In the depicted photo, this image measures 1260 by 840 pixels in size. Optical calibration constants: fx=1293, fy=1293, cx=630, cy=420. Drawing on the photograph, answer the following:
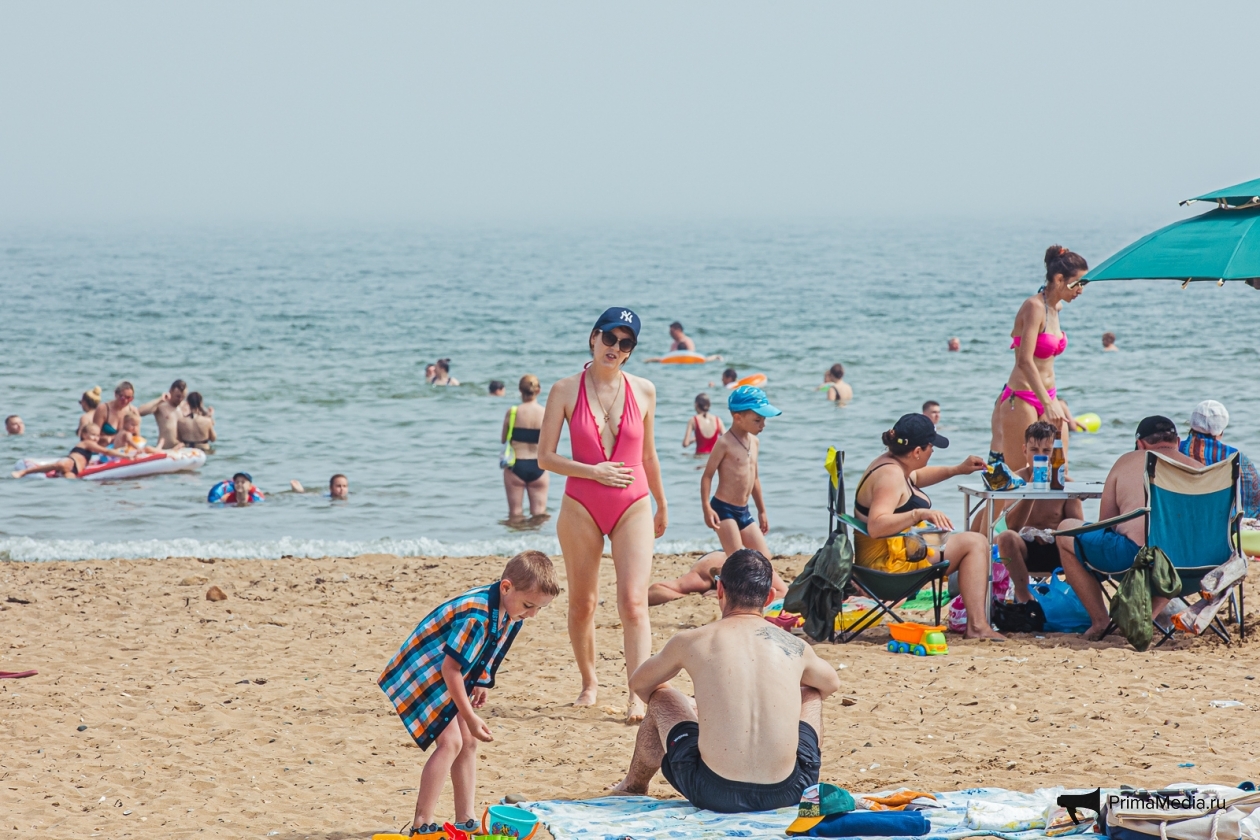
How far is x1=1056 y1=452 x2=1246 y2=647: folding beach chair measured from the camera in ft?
20.2

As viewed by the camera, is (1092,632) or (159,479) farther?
(159,479)

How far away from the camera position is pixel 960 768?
4.69 meters

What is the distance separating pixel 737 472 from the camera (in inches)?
314

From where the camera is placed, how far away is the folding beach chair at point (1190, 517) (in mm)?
6172

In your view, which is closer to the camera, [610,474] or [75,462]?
[610,474]

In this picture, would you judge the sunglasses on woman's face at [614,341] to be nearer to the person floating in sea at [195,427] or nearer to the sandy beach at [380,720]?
the sandy beach at [380,720]

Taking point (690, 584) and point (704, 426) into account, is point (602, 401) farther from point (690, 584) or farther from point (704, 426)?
point (704, 426)

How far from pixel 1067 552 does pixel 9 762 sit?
4.89m

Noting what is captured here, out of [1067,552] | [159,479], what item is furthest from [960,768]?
[159,479]

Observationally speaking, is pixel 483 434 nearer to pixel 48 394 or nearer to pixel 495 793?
pixel 48 394

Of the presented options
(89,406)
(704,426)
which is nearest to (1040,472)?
(704,426)

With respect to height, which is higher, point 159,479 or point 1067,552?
point 1067,552

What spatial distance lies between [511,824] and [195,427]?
13143 mm

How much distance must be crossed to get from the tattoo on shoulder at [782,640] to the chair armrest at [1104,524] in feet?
9.26
